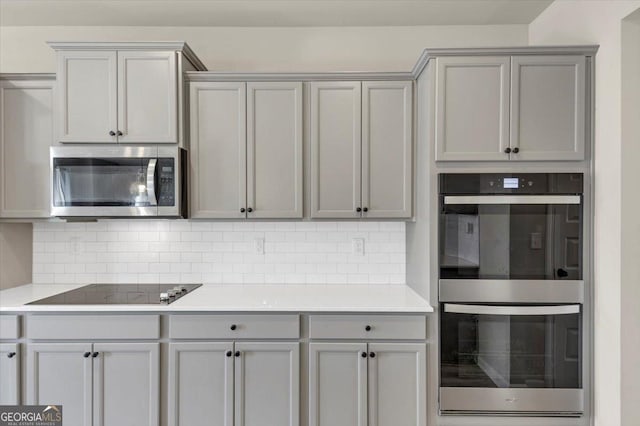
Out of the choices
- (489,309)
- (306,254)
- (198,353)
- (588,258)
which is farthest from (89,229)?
(588,258)

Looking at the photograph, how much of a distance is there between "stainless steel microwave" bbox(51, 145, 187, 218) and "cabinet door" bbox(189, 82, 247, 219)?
14 centimetres

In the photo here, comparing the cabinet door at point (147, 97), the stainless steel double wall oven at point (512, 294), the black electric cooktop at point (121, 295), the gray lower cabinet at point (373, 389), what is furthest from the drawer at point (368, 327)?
the cabinet door at point (147, 97)

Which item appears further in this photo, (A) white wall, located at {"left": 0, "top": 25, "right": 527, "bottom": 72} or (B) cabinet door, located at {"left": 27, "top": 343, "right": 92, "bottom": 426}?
(A) white wall, located at {"left": 0, "top": 25, "right": 527, "bottom": 72}

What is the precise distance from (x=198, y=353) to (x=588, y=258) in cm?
227

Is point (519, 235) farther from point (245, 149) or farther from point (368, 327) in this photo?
point (245, 149)

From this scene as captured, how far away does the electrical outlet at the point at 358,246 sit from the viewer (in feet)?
9.54

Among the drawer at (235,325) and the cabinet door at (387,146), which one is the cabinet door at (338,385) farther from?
the cabinet door at (387,146)

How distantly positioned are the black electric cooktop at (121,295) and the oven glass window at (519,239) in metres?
1.79

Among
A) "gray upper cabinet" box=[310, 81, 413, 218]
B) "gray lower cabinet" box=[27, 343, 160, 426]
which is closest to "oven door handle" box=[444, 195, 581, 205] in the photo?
"gray upper cabinet" box=[310, 81, 413, 218]

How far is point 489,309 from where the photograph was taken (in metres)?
2.16

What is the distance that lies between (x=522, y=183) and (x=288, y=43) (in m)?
1.91

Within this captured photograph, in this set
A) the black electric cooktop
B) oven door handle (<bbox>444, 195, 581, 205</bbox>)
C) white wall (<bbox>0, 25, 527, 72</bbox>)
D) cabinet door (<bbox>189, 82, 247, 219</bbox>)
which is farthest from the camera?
white wall (<bbox>0, 25, 527, 72</bbox>)

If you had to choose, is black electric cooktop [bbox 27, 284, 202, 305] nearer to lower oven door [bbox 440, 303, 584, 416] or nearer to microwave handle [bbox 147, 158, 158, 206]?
microwave handle [bbox 147, 158, 158, 206]

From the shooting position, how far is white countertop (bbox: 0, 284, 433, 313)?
87.2 inches
